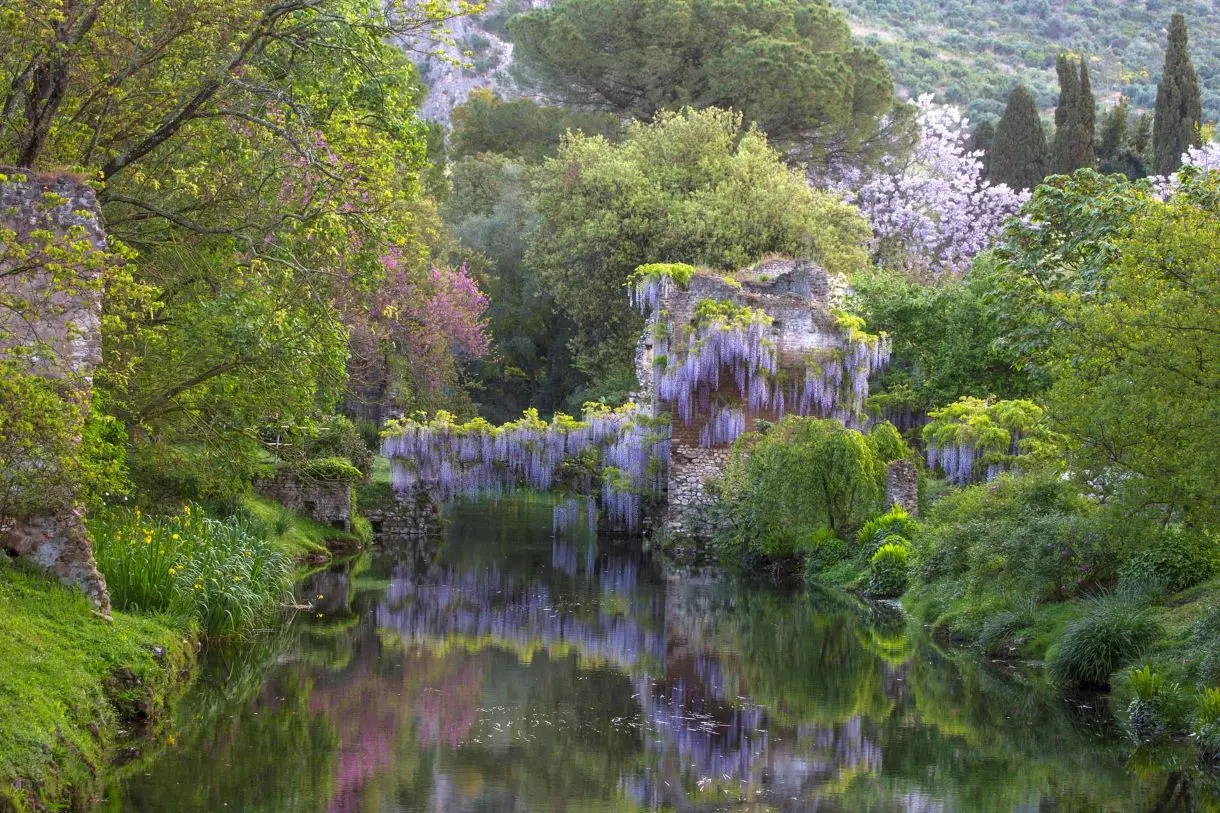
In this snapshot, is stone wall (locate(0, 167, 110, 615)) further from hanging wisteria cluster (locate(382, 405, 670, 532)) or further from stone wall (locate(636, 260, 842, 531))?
hanging wisteria cluster (locate(382, 405, 670, 532))

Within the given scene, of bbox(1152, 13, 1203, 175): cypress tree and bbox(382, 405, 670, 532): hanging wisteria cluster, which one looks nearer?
bbox(382, 405, 670, 532): hanging wisteria cluster

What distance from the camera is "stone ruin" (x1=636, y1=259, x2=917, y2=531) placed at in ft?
111

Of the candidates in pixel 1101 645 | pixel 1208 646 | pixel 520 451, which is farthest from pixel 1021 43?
pixel 1208 646

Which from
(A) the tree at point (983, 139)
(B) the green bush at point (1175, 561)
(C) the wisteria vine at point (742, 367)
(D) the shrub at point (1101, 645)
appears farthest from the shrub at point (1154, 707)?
(A) the tree at point (983, 139)

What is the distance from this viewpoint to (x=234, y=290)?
17656mm

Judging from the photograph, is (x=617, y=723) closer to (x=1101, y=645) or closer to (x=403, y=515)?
(x=1101, y=645)

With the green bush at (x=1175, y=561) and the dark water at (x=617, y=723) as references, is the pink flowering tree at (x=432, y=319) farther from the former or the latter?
the green bush at (x=1175, y=561)

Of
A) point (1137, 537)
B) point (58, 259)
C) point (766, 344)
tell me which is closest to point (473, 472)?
point (766, 344)

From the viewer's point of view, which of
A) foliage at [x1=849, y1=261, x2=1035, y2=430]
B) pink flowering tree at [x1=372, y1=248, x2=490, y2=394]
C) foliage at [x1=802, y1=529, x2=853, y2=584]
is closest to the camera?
foliage at [x1=802, y1=529, x2=853, y2=584]

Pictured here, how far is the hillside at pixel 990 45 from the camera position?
3278 inches

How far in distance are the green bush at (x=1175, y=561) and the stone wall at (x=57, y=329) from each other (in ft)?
40.1

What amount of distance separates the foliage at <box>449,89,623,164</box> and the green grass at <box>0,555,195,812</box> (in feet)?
141

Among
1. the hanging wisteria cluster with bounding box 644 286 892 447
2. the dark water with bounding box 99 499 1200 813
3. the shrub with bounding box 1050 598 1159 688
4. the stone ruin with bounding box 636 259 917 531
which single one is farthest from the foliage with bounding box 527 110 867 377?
the shrub with bounding box 1050 598 1159 688

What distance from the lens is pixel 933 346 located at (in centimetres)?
3841
